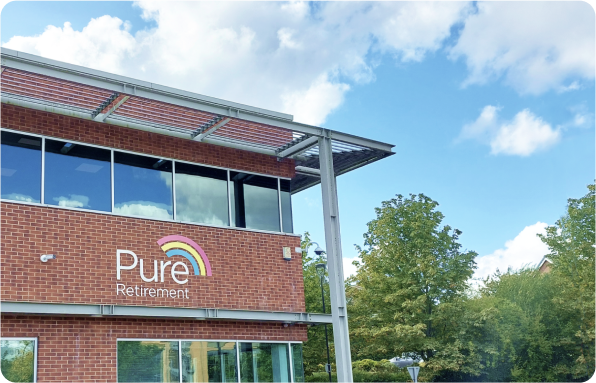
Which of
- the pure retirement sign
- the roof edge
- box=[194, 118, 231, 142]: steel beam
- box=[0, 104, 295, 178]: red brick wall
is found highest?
the roof edge

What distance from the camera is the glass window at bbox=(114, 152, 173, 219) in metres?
13.6

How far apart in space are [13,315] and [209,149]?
5.70 m

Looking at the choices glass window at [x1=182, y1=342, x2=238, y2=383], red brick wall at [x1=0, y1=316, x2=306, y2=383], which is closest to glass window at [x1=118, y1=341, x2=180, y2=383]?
red brick wall at [x1=0, y1=316, x2=306, y2=383]

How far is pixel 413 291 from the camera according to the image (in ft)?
98.6

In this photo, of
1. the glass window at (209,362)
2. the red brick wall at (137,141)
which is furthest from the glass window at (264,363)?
the red brick wall at (137,141)

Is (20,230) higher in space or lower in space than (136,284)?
higher

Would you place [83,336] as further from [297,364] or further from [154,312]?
[297,364]

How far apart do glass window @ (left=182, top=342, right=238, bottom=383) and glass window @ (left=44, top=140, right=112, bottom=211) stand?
3432 mm

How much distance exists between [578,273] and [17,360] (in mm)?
26563

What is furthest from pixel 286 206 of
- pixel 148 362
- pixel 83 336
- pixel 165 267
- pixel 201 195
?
pixel 83 336

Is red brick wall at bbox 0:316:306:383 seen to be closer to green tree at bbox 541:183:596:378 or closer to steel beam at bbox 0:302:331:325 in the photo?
steel beam at bbox 0:302:331:325

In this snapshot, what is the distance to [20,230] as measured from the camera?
1198 centimetres

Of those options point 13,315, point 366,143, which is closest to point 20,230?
point 13,315

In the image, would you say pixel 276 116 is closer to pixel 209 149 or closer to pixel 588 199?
pixel 209 149
